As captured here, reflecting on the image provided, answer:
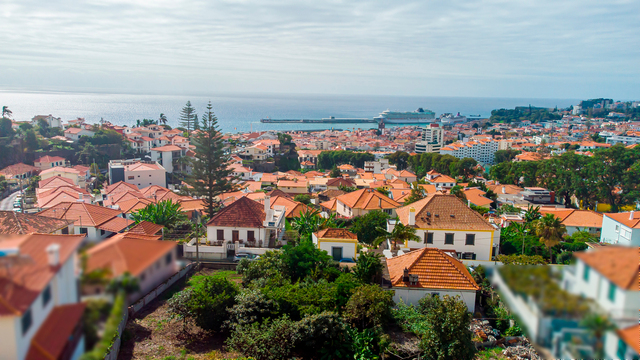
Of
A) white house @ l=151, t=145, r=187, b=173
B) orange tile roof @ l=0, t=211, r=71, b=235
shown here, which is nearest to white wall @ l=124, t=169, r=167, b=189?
white house @ l=151, t=145, r=187, b=173

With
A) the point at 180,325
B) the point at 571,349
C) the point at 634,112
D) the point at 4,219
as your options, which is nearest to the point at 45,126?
the point at 4,219

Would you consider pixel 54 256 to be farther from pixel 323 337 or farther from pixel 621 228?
pixel 621 228

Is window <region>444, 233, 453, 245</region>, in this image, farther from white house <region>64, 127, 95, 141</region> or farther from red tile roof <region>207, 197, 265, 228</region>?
white house <region>64, 127, 95, 141</region>

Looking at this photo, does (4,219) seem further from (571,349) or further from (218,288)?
(571,349)

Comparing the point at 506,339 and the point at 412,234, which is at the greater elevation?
the point at 412,234

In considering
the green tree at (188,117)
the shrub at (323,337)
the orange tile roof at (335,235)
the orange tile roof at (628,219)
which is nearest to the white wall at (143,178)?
the orange tile roof at (335,235)

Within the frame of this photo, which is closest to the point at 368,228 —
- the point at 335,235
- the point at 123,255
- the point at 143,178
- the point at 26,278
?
the point at 335,235

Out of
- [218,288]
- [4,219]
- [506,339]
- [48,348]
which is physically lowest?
[506,339]
